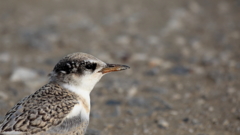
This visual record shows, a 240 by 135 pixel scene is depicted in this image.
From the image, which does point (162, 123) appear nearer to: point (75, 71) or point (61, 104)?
point (75, 71)

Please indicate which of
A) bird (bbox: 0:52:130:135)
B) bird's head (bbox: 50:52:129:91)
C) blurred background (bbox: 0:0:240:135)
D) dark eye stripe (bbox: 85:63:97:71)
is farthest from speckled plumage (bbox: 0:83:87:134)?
blurred background (bbox: 0:0:240:135)

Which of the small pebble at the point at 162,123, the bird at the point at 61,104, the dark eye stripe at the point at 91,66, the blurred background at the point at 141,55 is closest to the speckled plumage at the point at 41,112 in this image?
the bird at the point at 61,104

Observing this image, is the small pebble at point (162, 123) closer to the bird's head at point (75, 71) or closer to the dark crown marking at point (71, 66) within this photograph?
the bird's head at point (75, 71)

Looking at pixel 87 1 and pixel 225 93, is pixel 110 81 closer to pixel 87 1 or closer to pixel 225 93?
pixel 225 93

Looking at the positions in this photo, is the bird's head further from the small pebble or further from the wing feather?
the small pebble

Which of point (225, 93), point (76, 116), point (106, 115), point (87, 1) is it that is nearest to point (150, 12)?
point (87, 1)

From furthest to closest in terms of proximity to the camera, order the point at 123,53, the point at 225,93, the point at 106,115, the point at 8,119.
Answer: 1. the point at 123,53
2. the point at 225,93
3. the point at 106,115
4. the point at 8,119
